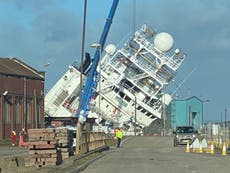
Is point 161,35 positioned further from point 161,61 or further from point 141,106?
point 141,106

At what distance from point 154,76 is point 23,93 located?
63.0 ft

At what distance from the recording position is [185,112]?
111 m

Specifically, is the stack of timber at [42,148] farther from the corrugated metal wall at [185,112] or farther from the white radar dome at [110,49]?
the corrugated metal wall at [185,112]

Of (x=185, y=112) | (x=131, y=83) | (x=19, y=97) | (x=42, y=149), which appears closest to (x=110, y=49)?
(x=131, y=83)

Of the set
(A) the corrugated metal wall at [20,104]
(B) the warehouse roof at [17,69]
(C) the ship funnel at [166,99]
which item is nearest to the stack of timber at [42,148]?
(A) the corrugated metal wall at [20,104]

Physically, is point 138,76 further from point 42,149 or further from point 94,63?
point 42,149

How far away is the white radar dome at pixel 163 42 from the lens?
92.6 meters

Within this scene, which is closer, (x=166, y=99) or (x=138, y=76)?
(x=138, y=76)

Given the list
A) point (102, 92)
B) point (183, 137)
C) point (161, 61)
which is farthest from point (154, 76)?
point (183, 137)

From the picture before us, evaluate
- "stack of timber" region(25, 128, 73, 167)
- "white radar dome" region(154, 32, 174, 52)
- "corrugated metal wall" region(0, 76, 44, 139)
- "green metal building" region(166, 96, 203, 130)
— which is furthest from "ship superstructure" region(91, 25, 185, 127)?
"stack of timber" region(25, 128, 73, 167)

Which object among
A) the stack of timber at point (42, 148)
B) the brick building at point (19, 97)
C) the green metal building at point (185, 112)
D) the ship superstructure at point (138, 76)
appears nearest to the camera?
the stack of timber at point (42, 148)

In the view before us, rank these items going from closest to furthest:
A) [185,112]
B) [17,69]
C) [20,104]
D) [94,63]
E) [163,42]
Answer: [94,63], [20,104], [17,69], [163,42], [185,112]

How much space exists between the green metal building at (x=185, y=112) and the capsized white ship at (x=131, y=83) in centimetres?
1464

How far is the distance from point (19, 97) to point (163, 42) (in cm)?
2281
